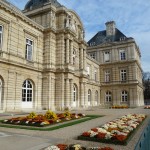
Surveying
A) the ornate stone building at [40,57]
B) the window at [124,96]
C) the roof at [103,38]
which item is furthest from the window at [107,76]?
the ornate stone building at [40,57]

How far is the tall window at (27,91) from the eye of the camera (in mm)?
21359

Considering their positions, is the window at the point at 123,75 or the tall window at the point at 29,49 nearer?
the tall window at the point at 29,49

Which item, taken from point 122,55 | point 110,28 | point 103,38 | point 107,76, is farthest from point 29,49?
point 110,28

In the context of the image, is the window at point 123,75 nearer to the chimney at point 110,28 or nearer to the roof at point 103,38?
the roof at point 103,38

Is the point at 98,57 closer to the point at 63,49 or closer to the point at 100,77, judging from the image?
the point at 100,77

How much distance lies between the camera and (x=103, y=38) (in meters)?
49.2

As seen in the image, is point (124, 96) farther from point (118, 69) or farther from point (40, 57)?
point (40, 57)

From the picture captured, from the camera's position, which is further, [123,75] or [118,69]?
[118,69]

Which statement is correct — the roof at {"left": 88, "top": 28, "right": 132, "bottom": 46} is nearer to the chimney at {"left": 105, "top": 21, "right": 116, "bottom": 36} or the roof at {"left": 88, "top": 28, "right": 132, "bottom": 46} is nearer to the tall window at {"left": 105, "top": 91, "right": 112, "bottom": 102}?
the chimney at {"left": 105, "top": 21, "right": 116, "bottom": 36}

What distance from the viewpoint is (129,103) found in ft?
137

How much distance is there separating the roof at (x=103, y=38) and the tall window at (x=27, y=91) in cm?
2963

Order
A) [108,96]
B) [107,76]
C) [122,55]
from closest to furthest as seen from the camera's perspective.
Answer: [122,55]
[108,96]
[107,76]

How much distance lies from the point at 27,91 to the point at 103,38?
32168 millimetres

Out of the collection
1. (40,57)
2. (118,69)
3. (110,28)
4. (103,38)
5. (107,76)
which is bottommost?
(107,76)
